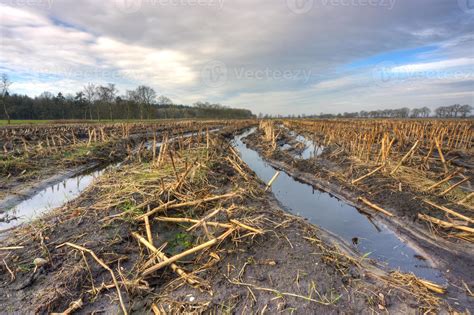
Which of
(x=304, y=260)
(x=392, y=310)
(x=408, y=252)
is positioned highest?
(x=304, y=260)

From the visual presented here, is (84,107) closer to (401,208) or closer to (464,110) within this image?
(401,208)

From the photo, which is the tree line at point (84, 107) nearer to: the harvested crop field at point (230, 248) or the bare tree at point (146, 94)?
the bare tree at point (146, 94)

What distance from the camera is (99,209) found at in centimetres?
638

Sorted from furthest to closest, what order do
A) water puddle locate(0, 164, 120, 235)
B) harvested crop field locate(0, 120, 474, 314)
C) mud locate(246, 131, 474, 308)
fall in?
water puddle locate(0, 164, 120, 235) < mud locate(246, 131, 474, 308) < harvested crop field locate(0, 120, 474, 314)

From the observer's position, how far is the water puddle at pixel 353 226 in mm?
5680

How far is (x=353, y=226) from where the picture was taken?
7.70 meters

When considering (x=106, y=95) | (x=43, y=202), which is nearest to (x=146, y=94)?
(x=106, y=95)

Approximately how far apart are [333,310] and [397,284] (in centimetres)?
151

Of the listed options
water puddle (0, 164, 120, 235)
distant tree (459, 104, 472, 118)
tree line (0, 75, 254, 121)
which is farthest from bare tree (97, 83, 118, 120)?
distant tree (459, 104, 472, 118)

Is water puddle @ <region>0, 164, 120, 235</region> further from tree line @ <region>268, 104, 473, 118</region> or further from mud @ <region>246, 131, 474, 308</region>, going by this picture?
tree line @ <region>268, 104, 473, 118</region>

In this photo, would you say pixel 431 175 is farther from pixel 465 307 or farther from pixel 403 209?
pixel 465 307

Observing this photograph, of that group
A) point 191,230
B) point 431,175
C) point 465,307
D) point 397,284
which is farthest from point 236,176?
point 431,175

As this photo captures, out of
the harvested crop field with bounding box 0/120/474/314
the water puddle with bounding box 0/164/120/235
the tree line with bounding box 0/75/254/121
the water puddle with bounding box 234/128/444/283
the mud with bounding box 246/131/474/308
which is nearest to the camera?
the harvested crop field with bounding box 0/120/474/314

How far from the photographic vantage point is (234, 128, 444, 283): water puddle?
18.6 ft
